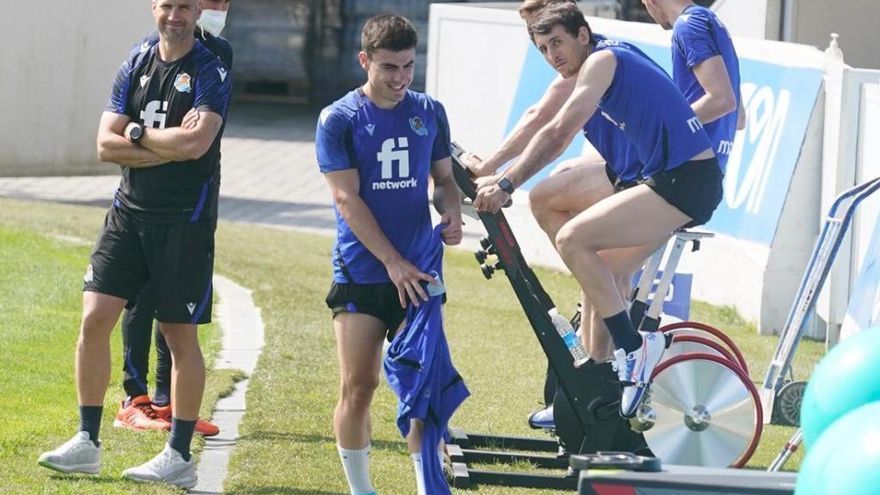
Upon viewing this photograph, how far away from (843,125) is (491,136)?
4.82 meters

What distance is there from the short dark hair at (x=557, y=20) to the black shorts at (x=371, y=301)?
1375 mm

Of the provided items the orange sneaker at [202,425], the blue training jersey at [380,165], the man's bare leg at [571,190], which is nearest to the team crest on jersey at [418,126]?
the blue training jersey at [380,165]

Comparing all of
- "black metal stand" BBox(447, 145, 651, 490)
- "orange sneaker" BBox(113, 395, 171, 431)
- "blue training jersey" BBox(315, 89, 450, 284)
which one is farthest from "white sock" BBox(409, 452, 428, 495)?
"orange sneaker" BBox(113, 395, 171, 431)

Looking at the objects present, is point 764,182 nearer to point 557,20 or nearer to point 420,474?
point 557,20

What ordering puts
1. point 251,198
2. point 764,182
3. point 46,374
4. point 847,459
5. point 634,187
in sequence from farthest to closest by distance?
point 251,198 < point 764,182 < point 46,374 < point 634,187 < point 847,459

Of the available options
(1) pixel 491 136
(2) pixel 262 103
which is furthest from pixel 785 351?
(2) pixel 262 103

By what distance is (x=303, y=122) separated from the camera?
27031 millimetres

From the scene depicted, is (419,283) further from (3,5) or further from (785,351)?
(3,5)

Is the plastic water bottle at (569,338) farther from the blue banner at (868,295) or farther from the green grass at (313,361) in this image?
the blue banner at (868,295)

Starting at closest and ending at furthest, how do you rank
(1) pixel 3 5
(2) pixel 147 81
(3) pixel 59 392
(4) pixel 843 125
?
1. (2) pixel 147 81
2. (3) pixel 59 392
3. (4) pixel 843 125
4. (1) pixel 3 5

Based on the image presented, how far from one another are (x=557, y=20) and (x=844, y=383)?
106 inches

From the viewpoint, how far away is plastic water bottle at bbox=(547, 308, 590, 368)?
7.20 metres

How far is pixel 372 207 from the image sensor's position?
21.0 ft

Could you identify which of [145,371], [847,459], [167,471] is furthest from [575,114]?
[847,459]
